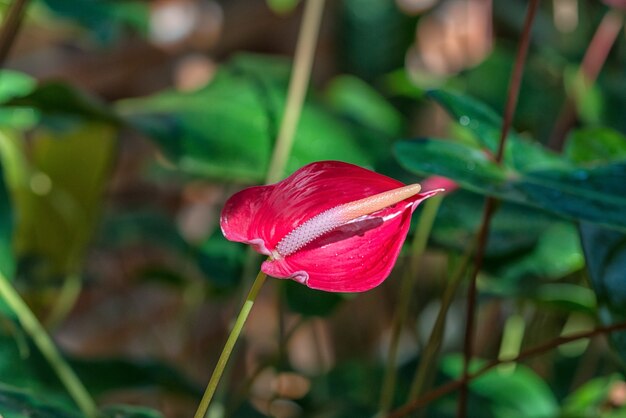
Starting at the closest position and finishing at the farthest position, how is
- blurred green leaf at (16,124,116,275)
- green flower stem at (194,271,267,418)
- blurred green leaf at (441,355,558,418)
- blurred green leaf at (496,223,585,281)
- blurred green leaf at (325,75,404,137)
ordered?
1. green flower stem at (194,271,267,418)
2. blurred green leaf at (496,223,585,281)
3. blurred green leaf at (441,355,558,418)
4. blurred green leaf at (16,124,116,275)
5. blurred green leaf at (325,75,404,137)

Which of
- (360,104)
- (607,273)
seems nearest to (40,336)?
(607,273)

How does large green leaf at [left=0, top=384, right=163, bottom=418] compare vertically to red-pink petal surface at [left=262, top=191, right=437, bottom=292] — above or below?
below

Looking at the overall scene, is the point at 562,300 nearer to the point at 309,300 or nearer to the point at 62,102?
the point at 309,300

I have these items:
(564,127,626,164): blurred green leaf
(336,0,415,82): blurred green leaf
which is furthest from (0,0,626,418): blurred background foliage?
(336,0,415,82): blurred green leaf

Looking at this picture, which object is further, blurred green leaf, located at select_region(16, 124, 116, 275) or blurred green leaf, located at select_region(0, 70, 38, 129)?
blurred green leaf, located at select_region(16, 124, 116, 275)

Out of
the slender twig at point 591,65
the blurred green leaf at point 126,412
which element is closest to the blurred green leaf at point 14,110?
the blurred green leaf at point 126,412

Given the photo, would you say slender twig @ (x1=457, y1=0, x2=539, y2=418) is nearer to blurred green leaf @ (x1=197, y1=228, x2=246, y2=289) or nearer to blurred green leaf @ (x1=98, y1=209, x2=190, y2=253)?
blurred green leaf @ (x1=197, y1=228, x2=246, y2=289)
